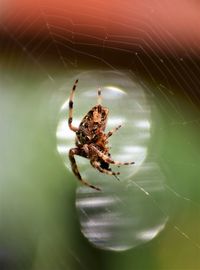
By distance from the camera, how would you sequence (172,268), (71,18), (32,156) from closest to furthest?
(71,18)
(172,268)
(32,156)

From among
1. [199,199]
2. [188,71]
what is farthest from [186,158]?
[188,71]

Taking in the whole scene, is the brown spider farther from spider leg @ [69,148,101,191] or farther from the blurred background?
the blurred background

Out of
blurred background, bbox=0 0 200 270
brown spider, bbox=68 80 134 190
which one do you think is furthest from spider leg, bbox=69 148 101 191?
blurred background, bbox=0 0 200 270

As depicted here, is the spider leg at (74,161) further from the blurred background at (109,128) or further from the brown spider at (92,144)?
the blurred background at (109,128)

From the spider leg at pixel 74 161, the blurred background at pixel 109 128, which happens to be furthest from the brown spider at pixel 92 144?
the blurred background at pixel 109 128

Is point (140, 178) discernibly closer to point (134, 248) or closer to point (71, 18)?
point (134, 248)

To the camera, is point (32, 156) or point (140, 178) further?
point (32, 156)

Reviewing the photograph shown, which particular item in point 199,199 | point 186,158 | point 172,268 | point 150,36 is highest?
point 150,36

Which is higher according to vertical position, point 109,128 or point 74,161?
point 109,128
